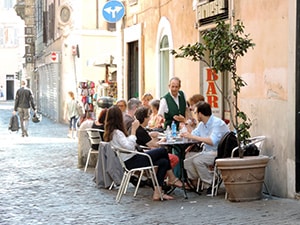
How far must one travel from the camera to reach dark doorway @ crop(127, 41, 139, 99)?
20156mm

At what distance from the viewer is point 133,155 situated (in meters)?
9.79

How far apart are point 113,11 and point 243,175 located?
11195mm

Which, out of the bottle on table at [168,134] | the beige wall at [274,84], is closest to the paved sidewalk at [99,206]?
the beige wall at [274,84]

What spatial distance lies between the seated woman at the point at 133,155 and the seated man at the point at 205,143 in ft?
0.95

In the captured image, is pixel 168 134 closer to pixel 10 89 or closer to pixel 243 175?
pixel 243 175

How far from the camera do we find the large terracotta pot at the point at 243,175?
8.97 meters

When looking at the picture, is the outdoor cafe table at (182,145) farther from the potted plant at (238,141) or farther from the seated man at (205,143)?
the potted plant at (238,141)

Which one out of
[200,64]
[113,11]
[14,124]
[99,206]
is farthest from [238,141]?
[14,124]

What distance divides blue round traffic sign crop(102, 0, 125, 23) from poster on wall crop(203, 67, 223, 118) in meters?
6.12

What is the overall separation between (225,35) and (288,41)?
30.6 inches

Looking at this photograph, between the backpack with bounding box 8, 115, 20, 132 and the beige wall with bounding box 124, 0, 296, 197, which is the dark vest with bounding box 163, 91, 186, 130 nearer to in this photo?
the beige wall with bounding box 124, 0, 296, 197

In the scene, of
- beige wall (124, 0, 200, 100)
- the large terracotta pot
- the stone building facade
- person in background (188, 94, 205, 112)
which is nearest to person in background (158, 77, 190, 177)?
person in background (188, 94, 205, 112)

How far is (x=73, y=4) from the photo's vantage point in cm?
2945

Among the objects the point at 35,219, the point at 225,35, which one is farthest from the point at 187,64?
the point at 35,219
